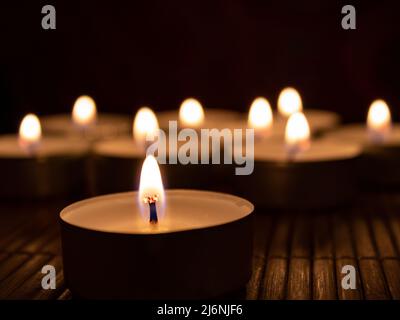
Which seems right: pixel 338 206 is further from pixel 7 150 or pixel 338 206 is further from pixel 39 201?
pixel 7 150

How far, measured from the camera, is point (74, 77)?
2037 millimetres

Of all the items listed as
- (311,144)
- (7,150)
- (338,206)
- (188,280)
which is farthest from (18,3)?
(188,280)

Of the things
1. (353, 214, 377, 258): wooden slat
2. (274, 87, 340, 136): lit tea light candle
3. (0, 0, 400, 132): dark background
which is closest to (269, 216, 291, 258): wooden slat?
(353, 214, 377, 258): wooden slat

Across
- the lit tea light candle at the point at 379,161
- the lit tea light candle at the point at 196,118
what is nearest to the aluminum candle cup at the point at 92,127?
the lit tea light candle at the point at 196,118

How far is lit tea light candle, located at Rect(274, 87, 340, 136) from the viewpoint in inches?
65.1

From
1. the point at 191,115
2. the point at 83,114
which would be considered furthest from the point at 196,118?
the point at 83,114

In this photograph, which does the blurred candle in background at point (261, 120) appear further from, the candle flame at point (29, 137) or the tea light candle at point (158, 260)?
the tea light candle at point (158, 260)

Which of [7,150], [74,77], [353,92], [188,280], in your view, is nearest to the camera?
[188,280]

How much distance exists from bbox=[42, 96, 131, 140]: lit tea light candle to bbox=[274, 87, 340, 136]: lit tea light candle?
417 mm

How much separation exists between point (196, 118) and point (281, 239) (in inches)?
24.4

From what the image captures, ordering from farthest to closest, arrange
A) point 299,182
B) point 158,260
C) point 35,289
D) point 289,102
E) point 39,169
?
point 289,102 < point 39,169 < point 299,182 < point 35,289 < point 158,260

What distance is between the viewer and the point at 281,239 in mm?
1106

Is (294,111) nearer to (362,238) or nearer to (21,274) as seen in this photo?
(362,238)

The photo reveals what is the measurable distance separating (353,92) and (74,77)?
2.73ft
